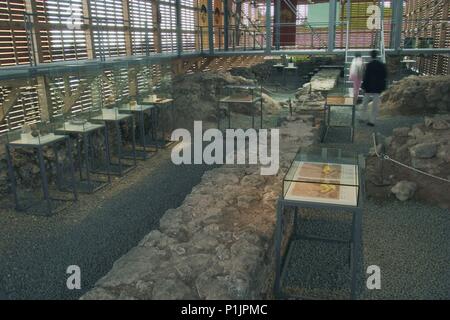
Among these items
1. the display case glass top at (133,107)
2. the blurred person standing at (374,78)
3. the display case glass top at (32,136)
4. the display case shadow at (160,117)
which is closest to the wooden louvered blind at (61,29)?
the display case glass top at (133,107)

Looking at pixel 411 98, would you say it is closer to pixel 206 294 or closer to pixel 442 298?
pixel 442 298

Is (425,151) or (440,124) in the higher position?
(440,124)

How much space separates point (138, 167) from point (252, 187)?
12.2 ft

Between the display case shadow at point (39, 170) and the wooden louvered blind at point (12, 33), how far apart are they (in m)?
2.53

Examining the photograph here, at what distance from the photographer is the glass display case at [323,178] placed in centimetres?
400

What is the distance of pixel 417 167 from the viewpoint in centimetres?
738

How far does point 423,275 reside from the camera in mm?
4742

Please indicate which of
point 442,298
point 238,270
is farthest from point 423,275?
point 238,270

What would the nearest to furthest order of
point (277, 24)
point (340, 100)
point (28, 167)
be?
point (28, 167) → point (340, 100) → point (277, 24)

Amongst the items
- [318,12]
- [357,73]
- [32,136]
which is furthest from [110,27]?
[318,12]

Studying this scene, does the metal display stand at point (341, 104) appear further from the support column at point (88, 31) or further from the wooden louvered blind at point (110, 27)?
the support column at point (88, 31)

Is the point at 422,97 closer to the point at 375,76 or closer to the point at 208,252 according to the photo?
the point at 375,76

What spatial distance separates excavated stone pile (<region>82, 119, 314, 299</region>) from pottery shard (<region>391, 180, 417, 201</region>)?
217 cm

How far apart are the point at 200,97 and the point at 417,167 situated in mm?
8040
